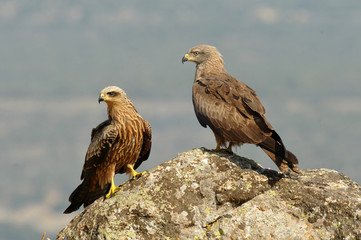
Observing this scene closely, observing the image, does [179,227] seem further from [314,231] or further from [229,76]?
[229,76]

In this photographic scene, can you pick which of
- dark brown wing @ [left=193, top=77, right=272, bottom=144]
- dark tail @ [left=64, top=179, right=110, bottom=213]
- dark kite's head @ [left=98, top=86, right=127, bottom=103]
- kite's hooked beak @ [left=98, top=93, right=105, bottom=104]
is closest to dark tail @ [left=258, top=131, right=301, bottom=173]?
dark brown wing @ [left=193, top=77, right=272, bottom=144]

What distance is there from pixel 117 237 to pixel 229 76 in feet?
14.2

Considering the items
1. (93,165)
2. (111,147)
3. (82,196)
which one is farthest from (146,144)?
A: (82,196)

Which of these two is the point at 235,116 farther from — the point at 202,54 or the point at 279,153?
the point at 202,54

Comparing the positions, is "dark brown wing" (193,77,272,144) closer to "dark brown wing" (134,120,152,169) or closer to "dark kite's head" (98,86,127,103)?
"dark brown wing" (134,120,152,169)

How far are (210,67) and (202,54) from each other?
52cm

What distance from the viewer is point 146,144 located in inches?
327

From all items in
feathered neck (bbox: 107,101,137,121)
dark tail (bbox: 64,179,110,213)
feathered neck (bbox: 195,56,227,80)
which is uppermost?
→ feathered neck (bbox: 195,56,227,80)

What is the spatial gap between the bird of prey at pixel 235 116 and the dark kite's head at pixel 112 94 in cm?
129

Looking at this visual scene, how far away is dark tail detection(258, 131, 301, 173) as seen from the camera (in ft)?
21.6

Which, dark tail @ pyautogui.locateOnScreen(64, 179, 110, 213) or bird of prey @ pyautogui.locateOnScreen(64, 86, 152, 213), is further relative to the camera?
dark tail @ pyautogui.locateOnScreen(64, 179, 110, 213)

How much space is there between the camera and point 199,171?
6129 millimetres

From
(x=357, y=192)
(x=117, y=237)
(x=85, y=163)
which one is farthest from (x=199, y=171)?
(x=85, y=163)

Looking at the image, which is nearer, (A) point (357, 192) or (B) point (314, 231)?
(B) point (314, 231)
